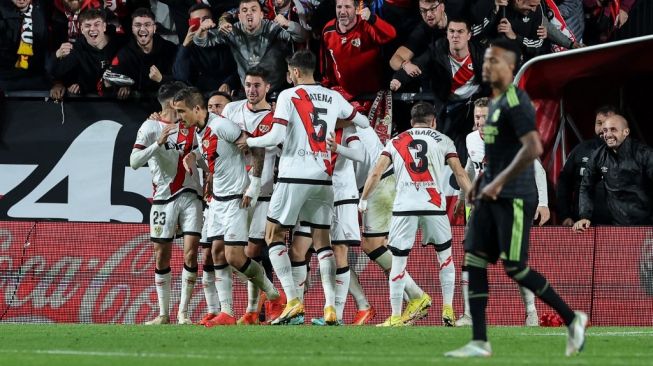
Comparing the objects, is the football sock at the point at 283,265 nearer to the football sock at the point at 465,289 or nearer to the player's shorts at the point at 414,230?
the player's shorts at the point at 414,230

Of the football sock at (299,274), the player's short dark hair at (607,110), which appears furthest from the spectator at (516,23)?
the football sock at (299,274)

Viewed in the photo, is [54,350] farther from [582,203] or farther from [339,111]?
[582,203]

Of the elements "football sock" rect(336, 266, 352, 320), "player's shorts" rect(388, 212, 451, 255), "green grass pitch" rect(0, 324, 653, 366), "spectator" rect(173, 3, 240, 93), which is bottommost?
"green grass pitch" rect(0, 324, 653, 366)

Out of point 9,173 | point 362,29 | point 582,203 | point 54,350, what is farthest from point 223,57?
point 54,350

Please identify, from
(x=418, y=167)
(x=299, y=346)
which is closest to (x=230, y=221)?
(x=418, y=167)

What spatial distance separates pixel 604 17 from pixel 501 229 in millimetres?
7989

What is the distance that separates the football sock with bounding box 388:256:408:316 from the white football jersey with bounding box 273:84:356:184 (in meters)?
1.12

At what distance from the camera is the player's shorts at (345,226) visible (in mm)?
13828

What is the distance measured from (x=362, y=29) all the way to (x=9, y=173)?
4.87m

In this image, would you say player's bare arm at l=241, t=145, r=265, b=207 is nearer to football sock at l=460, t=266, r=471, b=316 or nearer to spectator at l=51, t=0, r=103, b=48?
football sock at l=460, t=266, r=471, b=316

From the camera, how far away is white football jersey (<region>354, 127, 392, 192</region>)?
14.5 m

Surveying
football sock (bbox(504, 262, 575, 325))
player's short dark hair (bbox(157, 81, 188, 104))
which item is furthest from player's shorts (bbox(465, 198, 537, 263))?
player's short dark hair (bbox(157, 81, 188, 104))

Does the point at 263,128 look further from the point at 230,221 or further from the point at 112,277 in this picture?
the point at 112,277

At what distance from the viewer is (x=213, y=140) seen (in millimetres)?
13930
